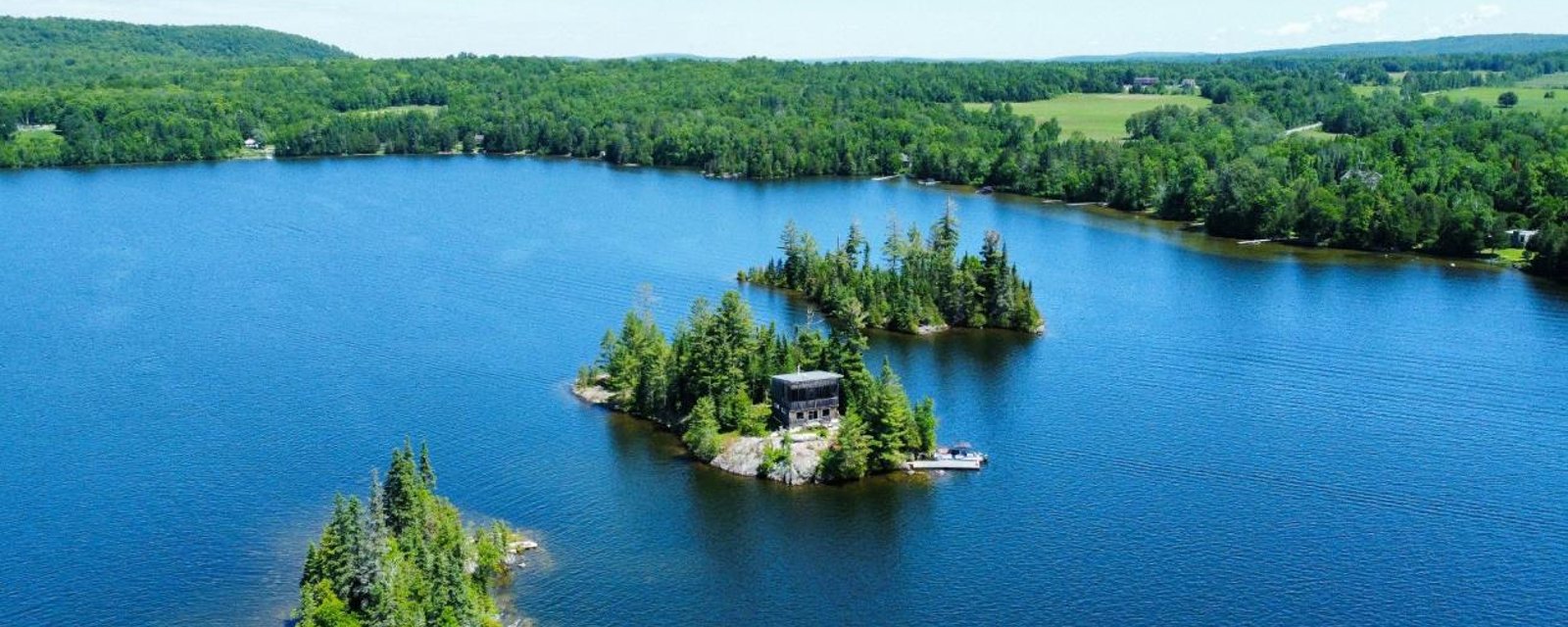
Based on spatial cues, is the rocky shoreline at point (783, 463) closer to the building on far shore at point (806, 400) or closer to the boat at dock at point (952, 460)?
the building on far shore at point (806, 400)

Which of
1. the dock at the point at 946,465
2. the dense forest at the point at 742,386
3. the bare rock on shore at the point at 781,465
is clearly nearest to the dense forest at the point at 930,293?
the dense forest at the point at 742,386

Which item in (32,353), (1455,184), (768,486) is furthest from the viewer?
(1455,184)

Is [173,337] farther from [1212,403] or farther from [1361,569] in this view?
[1361,569]

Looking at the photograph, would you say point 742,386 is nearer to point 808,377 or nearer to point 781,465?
point 808,377

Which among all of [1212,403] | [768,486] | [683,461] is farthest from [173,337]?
[1212,403]

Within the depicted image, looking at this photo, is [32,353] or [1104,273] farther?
[1104,273]

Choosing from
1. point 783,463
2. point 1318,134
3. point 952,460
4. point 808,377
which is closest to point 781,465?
point 783,463

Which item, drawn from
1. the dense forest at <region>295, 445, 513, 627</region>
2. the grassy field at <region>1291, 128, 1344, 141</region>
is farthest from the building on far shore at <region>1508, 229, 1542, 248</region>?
the dense forest at <region>295, 445, 513, 627</region>

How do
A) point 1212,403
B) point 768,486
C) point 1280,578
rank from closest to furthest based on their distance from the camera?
point 1280,578
point 768,486
point 1212,403
